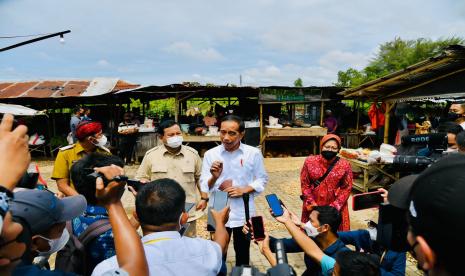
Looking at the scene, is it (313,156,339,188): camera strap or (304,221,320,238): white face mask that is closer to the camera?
(304,221,320,238): white face mask

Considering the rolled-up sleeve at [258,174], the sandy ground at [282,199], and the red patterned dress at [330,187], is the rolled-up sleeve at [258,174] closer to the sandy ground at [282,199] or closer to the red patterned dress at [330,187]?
the red patterned dress at [330,187]

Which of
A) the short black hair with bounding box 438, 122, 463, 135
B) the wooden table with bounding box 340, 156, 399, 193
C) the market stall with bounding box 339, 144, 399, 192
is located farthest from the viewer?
the wooden table with bounding box 340, 156, 399, 193

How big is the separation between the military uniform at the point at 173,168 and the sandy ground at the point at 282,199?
4.34ft

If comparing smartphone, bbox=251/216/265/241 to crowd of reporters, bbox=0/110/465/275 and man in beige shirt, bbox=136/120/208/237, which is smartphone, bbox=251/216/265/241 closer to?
crowd of reporters, bbox=0/110/465/275

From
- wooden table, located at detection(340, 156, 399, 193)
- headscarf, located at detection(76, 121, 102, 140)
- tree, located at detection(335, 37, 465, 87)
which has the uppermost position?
tree, located at detection(335, 37, 465, 87)

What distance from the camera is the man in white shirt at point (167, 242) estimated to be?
1.33 m

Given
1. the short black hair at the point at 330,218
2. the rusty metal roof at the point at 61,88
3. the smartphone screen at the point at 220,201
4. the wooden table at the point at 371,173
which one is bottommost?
the wooden table at the point at 371,173

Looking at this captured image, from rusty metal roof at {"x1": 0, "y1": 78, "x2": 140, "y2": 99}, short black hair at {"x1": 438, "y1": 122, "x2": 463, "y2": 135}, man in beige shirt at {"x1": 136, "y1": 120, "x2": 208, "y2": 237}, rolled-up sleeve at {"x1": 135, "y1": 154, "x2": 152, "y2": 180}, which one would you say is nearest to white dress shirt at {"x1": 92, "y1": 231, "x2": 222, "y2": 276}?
man in beige shirt at {"x1": 136, "y1": 120, "x2": 208, "y2": 237}

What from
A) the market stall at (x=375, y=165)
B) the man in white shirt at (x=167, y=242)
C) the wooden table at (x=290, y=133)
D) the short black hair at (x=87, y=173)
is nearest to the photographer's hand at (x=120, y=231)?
the man in white shirt at (x=167, y=242)

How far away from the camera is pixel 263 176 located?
3.06 metres

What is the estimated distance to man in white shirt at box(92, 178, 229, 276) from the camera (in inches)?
52.2

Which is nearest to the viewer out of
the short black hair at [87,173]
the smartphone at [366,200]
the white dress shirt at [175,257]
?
the white dress shirt at [175,257]

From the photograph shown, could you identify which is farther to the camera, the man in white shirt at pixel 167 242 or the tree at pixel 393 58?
the tree at pixel 393 58

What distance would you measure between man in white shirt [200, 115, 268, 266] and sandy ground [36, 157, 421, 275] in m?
1.05
